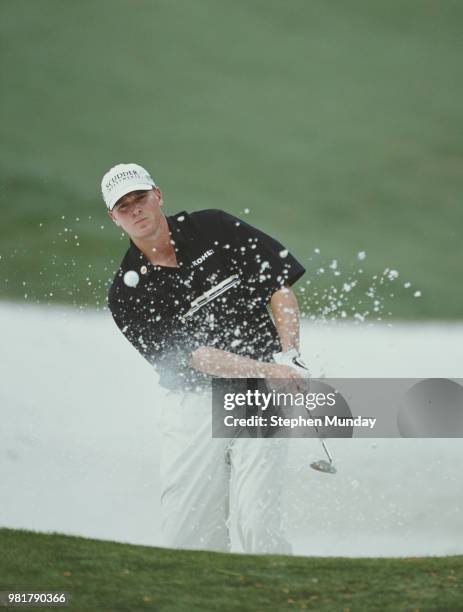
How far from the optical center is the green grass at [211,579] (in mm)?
1737

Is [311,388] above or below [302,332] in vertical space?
below

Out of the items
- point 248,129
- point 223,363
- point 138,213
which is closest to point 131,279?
point 138,213

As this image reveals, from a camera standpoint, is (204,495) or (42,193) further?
(42,193)

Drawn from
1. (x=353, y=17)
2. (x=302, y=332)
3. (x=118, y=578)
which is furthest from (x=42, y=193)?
(x=118, y=578)

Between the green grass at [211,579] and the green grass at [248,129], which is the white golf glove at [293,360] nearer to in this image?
the green grass at [211,579]

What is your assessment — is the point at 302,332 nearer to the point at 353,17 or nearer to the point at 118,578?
the point at 353,17

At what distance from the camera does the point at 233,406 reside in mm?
2289

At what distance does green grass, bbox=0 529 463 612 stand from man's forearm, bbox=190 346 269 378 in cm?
43

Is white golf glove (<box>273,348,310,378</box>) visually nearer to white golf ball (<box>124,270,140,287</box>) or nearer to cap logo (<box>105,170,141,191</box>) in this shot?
white golf ball (<box>124,270,140,287</box>)

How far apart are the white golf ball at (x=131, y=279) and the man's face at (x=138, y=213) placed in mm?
96

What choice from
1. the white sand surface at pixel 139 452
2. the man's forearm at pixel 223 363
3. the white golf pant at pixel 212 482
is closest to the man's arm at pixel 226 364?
the man's forearm at pixel 223 363

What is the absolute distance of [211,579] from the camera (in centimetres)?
184

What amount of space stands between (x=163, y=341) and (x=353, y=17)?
1.86 metres

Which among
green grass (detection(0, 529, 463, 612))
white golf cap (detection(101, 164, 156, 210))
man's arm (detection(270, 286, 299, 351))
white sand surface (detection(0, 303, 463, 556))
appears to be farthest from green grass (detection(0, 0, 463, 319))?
green grass (detection(0, 529, 463, 612))
